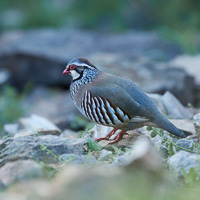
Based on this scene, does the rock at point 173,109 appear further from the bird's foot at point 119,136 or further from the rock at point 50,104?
the rock at point 50,104

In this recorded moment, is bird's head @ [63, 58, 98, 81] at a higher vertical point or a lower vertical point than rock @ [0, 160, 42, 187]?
higher

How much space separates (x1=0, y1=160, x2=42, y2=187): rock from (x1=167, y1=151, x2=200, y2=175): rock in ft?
3.53

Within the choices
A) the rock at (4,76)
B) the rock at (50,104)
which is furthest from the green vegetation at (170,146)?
the rock at (4,76)

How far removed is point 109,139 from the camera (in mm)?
5430

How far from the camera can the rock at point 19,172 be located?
12.2 ft

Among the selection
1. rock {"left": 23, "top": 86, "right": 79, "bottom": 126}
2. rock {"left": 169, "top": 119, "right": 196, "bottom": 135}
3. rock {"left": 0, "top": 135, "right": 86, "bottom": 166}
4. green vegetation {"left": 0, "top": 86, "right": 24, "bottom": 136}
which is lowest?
rock {"left": 23, "top": 86, "right": 79, "bottom": 126}

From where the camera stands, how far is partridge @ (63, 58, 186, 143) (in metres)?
5.06

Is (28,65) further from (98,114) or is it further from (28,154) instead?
(28,154)

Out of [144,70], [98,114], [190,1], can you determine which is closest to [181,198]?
[98,114]

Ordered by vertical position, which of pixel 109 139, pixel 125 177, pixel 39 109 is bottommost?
pixel 39 109

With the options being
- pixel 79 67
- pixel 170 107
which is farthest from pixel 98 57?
pixel 79 67

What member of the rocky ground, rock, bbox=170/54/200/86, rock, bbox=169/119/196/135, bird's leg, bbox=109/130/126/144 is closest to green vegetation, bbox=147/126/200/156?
the rocky ground

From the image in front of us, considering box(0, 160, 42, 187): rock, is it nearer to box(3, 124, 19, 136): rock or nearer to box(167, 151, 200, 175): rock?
box(167, 151, 200, 175): rock

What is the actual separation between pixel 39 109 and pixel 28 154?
6.48 m
